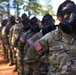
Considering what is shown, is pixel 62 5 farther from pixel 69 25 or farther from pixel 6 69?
pixel 6 69

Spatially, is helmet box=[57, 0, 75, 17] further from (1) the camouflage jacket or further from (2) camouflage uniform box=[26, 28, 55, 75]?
(1) the camouflage jacket

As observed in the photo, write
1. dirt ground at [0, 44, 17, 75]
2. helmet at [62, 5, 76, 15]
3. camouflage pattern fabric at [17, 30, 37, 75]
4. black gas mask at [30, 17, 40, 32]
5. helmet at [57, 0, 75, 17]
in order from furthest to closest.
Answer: dirt ground at [0, 44, 17, 75] < camouflage pattern fabric at [17, 30, 37, 75] < black gas mask at [30, 17, 40, 32] < helmet at [57, 0, 75, 17] < helmet at [62, 5, 76, 15]

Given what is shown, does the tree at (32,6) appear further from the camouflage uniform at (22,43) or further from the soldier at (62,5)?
the soldier at (62,5)

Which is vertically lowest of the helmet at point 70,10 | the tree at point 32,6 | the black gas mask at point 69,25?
the tree at point 32,6

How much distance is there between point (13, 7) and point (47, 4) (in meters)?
34.6

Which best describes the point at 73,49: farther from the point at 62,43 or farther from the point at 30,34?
the point at 30,34

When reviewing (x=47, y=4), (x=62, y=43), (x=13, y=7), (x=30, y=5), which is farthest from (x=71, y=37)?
(x=47, y=4)

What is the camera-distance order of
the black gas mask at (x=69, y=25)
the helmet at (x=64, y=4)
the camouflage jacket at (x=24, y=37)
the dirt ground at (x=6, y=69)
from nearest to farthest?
1. the black gas mask at (x=69, y=25)
2. the helmet at (x=64, y=4)
3. the camouflage jacket at (x=24, y=37)
4. the dirt ground at (x=6, y=69)

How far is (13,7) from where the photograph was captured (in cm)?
3972

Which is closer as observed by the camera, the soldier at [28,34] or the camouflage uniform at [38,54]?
the camouflage uniform at [38,54]

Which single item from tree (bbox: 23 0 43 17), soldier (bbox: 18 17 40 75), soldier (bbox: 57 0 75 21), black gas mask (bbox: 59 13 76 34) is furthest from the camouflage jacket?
tree (bbox: 23 0 43 17)

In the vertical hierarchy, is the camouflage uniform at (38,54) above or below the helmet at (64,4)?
below

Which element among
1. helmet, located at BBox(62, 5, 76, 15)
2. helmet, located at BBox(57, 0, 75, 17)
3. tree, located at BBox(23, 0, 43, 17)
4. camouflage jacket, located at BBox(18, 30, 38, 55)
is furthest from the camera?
tree, located at BBox(23, 0, 43, 17)

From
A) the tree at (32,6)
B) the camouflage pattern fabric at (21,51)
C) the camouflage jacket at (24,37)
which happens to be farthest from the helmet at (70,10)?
the tree at (32,6)
